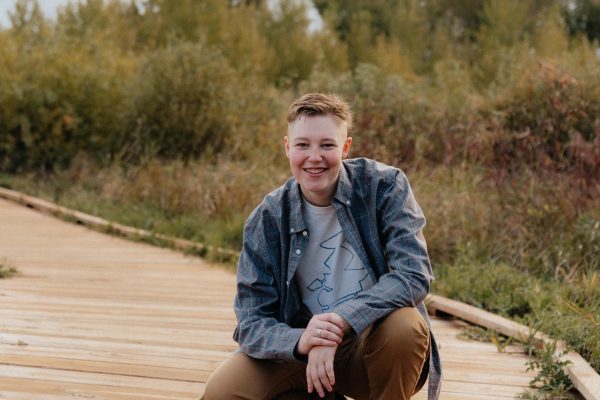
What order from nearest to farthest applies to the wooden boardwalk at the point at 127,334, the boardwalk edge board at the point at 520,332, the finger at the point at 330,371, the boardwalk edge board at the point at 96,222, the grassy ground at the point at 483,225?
the finger at the point at 330,371, the boardwalk edge board at the point at 520,332, the wooden boardwalk at the point at 127,334, the grassy ground at the point at 483,225, the boardwalk edge board at the point at 96,222

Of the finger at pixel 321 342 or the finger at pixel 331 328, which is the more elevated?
the finger at pixel 331 328

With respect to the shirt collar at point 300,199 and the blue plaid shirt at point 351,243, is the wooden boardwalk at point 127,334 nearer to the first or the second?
the blue plaid shirt at point 351,243

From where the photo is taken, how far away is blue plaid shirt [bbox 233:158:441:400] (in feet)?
8.82

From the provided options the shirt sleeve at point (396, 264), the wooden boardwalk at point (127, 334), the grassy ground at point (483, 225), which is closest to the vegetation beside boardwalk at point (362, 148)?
the grassy ground at point (483, 225)

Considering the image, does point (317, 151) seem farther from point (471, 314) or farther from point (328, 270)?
point (471, 314)

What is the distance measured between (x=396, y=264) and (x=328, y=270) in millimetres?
224

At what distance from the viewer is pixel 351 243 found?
274 cm

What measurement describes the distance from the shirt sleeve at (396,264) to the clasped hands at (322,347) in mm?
53

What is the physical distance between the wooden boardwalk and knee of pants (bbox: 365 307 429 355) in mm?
752

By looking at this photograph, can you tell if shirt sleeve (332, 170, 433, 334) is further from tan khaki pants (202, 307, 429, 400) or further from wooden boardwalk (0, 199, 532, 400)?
wooden boardwalk (0, 199, 532, 400)

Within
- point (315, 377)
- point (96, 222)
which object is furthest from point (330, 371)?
point (96, 222)

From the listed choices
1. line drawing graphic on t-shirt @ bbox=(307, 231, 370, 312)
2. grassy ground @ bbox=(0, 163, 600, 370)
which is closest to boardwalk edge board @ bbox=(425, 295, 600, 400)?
grassy ground @ bbox=(0, 163, 600, 370)

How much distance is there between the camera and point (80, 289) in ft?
17.8

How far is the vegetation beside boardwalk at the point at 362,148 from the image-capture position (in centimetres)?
577
